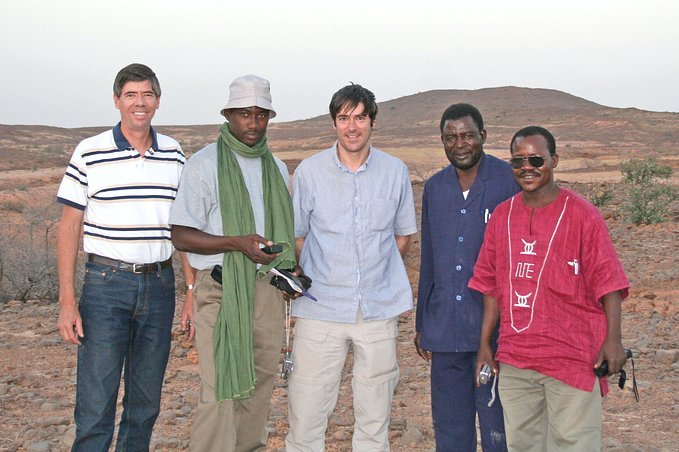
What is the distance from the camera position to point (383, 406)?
342cm

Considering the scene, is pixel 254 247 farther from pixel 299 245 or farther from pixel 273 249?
pixel 299 245

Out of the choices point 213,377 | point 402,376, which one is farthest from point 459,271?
point 402,376

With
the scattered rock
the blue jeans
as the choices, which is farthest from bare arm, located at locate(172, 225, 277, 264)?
the scattered rock

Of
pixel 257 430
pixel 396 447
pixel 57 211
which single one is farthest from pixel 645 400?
pixel 57 211

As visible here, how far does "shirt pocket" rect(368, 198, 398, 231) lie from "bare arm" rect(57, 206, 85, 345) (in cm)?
125

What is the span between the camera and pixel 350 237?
340 centimetres

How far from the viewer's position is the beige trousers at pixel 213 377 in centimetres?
324

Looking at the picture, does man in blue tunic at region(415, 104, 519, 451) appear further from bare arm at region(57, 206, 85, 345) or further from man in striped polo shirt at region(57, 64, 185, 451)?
bare arm at region(57, 206, 85, 345)

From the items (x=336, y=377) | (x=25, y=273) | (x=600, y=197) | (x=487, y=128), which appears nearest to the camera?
(x=336, y=377)

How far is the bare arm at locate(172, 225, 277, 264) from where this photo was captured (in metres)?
3.11

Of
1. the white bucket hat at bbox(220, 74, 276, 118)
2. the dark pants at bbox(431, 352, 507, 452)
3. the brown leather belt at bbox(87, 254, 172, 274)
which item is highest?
the white bucket hat at bbox(220, 74, 276, 118)

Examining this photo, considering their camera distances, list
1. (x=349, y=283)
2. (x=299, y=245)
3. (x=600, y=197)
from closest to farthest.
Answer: (x=349, y=283) < (x=299, y=245) < (x=600, y=197)

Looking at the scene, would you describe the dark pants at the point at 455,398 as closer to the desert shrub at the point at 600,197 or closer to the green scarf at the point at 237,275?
the green scarf at the point at 237,275

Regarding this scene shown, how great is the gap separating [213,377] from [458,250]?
118cm
